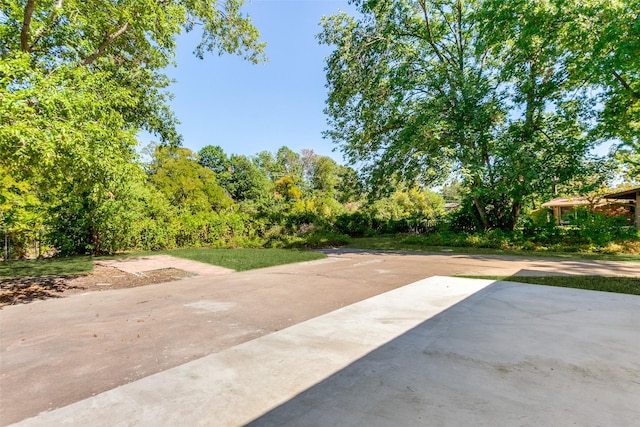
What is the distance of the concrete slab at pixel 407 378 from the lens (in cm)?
179

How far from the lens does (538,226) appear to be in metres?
12.5

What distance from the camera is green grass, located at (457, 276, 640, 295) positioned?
15.9ft

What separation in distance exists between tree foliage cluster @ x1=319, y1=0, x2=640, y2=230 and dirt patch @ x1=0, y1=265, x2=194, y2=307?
9803 millimetres

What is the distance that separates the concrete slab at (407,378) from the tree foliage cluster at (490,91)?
9.10 m

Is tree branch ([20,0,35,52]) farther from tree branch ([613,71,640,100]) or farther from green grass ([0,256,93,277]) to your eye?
tree branch ([613,71,640,100])

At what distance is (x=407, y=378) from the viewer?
86.4 inches

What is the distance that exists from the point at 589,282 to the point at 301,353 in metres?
5.72

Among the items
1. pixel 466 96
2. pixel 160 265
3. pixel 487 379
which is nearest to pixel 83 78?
pixel 160 265

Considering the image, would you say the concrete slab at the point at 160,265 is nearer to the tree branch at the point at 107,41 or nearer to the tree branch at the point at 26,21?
the tree branch at the point at 26,21

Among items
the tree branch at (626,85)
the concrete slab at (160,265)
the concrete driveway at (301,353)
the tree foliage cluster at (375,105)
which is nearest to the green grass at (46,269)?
the concrete slab at (160,265)

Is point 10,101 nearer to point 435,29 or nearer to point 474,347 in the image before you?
point 474,347

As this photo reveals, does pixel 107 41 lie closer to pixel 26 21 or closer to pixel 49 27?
pixel 49 27

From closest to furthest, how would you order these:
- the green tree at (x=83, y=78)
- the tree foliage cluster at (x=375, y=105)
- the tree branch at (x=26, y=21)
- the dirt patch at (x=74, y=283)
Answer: the green tree at (x=83, y=78), the tree branch at (x=26, y=21), the dirt patch at (x=74, y=283), the tree foliage cluster at (x=375, y=105)

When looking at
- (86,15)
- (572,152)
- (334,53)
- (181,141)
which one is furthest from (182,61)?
(572,152)
